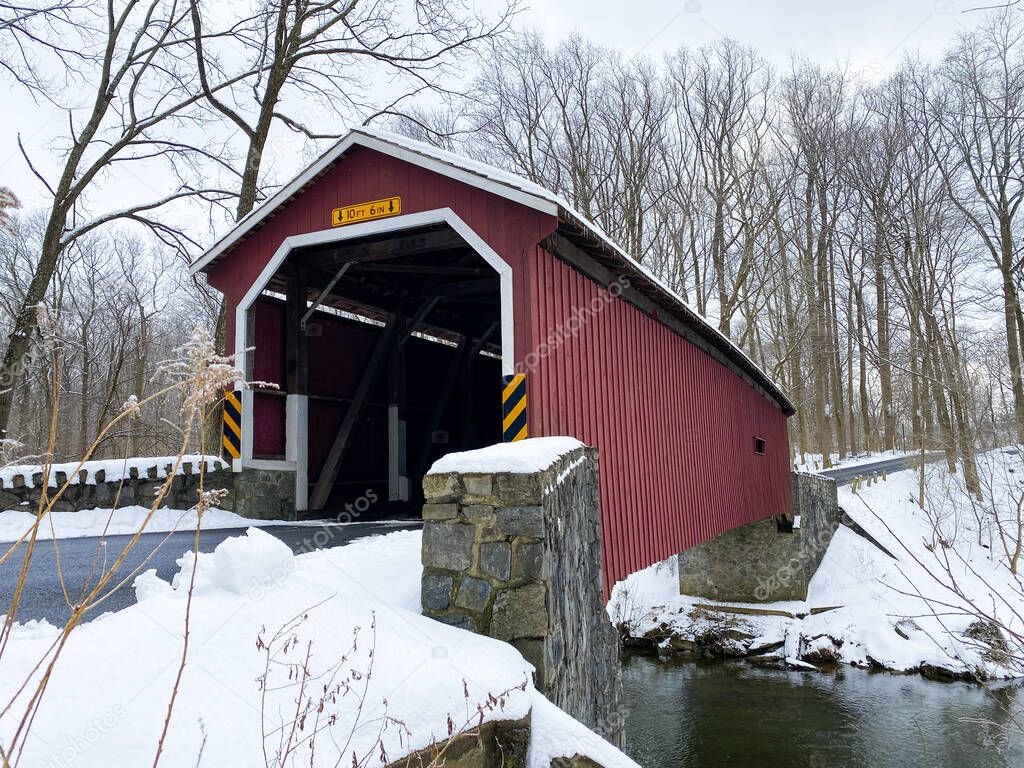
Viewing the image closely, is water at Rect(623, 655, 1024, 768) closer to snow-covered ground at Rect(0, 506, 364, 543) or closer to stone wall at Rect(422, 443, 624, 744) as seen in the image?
snow-covered ground at Rect(0, 506, 364, 543)

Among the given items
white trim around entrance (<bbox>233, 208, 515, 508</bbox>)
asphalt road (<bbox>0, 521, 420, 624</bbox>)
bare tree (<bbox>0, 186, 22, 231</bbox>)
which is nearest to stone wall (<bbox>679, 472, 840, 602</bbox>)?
asphalt road (<bbox>0, 521, 420, 624</bbox>)

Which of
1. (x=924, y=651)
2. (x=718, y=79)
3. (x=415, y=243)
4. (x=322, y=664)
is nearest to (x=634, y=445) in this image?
(x=415, y=243)

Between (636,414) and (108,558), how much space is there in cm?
439

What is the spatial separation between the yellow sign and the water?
6.44 meters

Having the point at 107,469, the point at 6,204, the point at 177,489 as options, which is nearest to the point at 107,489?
the point at 107,469

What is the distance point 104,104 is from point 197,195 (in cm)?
181

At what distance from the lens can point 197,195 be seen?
39.2 feet

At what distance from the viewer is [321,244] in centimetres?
663

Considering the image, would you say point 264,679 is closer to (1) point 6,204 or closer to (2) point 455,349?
(1) point 6,204

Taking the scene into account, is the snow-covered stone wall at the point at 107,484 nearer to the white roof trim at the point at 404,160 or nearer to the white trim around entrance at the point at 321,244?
the white trim around entrance at the point at 321,244

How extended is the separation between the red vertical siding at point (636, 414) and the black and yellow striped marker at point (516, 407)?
6cm

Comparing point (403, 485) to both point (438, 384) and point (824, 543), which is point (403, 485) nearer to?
point (438, 384)

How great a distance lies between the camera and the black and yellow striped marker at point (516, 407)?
5004 mm

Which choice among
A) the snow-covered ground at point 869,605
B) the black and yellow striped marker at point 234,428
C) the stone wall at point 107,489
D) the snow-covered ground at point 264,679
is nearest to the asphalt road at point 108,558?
the snow-covered ground at point 264,679
